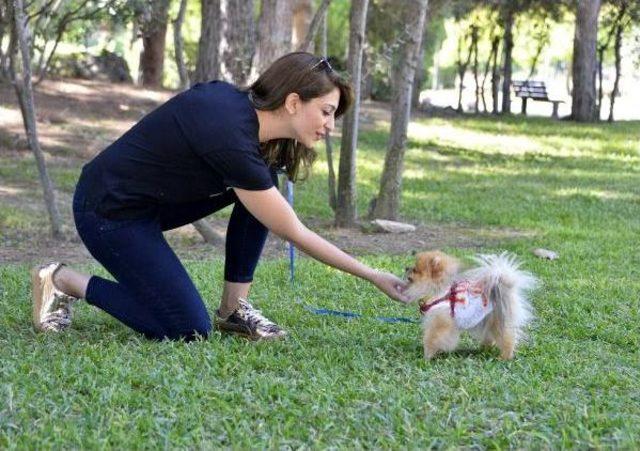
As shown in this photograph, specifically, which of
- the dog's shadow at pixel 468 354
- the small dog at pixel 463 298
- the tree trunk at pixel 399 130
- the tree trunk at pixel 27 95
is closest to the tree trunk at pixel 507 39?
the tree trunk at pixel 399 130

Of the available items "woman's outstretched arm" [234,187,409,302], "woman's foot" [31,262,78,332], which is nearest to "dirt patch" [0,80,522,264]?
"woman's foot" [31,262,78,332]

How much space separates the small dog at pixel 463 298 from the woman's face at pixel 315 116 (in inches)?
27.2

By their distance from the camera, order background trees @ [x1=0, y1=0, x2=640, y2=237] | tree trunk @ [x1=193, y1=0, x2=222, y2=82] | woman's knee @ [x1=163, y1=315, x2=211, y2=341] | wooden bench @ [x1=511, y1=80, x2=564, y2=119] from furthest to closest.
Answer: wooden bench @ [x1=511, y1=80, x2=564, y2=119] < tree trunk @ [x1=193, y1=0, x2=222, y2=82] < background trees @ [x1=0, y1=0, x2=640, y2=237] < woman's knee @ [x1=163, y1=315, x2=211, y2=341]

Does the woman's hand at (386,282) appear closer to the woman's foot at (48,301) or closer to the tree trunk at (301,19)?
the woman's foot at (48,301)

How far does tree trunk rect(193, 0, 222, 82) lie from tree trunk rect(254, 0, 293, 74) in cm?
482

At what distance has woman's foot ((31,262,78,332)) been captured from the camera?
15.7ft

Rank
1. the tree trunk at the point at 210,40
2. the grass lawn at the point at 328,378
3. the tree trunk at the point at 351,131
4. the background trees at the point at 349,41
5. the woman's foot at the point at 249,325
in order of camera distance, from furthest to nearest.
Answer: the tree trunk at the point at 210,40 → the background trees at the point at 349,41 → the tree trunk at the point at 351,131 → the woman's foot at the point at 249,325 → the grass lawn at the point at 328,378

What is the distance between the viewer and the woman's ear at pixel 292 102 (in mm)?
4215

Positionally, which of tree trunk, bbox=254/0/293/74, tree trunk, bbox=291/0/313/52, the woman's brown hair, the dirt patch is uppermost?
tree trunk, bbox=291/0/313/52

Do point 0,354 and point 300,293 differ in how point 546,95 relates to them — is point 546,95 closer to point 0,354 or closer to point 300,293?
point 300,293

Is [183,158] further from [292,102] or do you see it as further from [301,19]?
[301,19]

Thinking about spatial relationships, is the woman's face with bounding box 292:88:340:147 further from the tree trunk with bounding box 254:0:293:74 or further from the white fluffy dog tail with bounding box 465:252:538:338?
the tree trunk with bounding box 254:0:293:74

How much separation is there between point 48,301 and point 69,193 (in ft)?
21.4

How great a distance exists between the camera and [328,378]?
3.91m
